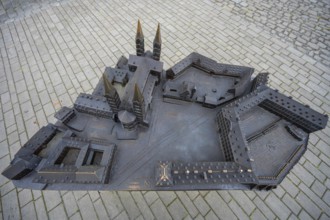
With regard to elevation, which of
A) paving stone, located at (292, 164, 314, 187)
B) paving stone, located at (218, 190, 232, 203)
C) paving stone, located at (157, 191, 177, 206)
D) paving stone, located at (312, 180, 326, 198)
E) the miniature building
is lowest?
paving stone, located at (157, 191, 177, 206)

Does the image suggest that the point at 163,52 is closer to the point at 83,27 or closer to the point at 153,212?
the point at 83,27

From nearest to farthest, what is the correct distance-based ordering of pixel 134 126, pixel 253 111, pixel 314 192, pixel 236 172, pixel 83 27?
pixel 236 172 → pixel 134 126 → pixel 253 111 → pixel 314 192 → pixel 83 27

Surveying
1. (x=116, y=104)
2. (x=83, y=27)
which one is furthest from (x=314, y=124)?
(x=83, y=27)

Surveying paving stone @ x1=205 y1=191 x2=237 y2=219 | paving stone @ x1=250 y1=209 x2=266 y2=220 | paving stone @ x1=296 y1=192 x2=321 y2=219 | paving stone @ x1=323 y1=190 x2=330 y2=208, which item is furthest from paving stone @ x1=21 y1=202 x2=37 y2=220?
paving stone @ x1=323 y1=190 x2=330 y2=208

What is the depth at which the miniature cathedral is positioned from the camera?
12.0 feet

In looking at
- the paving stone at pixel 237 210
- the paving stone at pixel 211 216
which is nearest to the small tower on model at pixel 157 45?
the paving stone at pixel 211 216

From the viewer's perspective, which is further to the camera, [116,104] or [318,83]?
[318,83]

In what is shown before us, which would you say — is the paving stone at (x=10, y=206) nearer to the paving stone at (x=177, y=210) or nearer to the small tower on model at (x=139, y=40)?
the paving stone at (x=177, y=210)

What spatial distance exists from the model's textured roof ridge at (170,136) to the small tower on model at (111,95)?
0.07ft

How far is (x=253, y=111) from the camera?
15.4ft

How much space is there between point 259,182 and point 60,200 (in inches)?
232

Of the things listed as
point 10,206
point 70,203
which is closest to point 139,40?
point 70,203

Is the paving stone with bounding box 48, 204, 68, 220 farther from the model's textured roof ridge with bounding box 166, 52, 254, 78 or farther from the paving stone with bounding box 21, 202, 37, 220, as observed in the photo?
the model's textured roof ridge with bounding box 166, 52, 254, 78

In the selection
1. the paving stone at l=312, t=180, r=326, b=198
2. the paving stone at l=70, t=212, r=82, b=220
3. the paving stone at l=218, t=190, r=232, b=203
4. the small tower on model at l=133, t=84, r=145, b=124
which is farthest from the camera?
the paving stone at l=312, t=180, r=326, b=198
